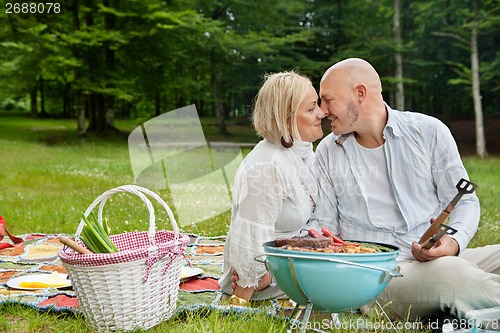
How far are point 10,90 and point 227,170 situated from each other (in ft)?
64.4

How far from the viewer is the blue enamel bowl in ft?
6.95

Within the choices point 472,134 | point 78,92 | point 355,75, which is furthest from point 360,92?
point 472,134

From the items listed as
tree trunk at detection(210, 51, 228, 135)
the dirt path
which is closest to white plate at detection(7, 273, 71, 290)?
the dirt path

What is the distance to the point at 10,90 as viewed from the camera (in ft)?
73.0

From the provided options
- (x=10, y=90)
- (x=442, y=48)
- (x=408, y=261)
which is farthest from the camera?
(x=10, y=90)

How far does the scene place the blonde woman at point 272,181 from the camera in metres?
2.80

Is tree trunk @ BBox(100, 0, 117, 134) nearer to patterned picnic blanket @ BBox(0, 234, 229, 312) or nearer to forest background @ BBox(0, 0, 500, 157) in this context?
forest background @ BBox(0, 0, 500, 157)

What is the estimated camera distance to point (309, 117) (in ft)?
9.43

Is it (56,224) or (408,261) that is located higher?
(408,261)

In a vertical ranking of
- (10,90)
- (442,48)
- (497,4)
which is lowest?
(10,90)

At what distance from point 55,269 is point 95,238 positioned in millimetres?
1357

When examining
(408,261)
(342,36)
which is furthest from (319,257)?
(342,36)

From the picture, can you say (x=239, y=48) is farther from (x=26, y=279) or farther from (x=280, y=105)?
(x=280, y=105)

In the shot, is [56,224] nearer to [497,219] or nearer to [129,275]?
[129,275]
